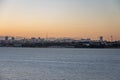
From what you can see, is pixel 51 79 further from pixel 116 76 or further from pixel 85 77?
pixel 116 76

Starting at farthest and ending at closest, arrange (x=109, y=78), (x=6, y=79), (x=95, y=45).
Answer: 1. (x=95, y=45)
2. (x=109, y=78)
3. (x=6, y=79)

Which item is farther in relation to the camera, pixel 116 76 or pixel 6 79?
pixel 116 76

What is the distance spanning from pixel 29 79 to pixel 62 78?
3.10 meters

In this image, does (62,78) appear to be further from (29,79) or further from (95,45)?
(95,45)

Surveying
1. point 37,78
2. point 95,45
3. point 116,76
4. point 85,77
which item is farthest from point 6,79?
point 95,45

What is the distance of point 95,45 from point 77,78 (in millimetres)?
124886

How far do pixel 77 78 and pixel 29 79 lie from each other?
4.58 m

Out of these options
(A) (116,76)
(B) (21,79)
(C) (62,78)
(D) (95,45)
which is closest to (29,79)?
(B) (21,79)

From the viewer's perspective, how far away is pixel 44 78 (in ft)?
114

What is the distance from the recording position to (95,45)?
160 metres

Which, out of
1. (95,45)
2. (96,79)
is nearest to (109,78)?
(96,79)

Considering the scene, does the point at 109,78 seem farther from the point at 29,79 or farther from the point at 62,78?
the point at 29,79

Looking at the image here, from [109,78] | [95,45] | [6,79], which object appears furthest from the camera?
[95,45]

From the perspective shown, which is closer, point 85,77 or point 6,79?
point 6,79
